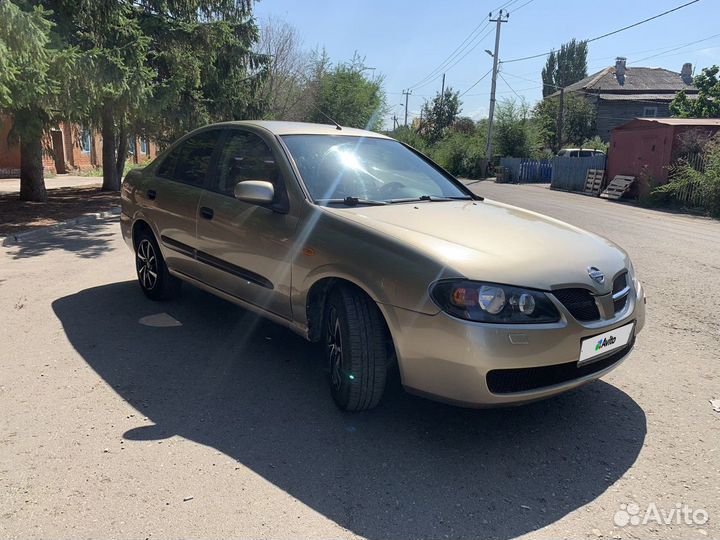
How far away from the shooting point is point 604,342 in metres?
2.99

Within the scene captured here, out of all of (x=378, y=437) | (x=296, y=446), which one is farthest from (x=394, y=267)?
(x=296, y=446)

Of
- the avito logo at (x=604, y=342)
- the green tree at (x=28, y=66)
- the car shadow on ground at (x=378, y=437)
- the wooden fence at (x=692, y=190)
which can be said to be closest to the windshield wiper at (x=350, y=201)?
the car shadow on ground at (x=378, y=437)

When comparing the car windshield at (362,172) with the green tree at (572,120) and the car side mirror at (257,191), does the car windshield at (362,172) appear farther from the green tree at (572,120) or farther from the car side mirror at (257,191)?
the green tree at (572,120)

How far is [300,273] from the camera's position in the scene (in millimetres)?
3473

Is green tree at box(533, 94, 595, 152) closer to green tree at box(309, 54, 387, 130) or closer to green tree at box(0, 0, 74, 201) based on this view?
green tree at box(309, 54, 387, 130)

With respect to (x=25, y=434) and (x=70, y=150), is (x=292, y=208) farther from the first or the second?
(x=70, y=150)

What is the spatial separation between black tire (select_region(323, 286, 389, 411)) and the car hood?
1.46 ft

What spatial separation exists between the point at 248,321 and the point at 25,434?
215 centimetres

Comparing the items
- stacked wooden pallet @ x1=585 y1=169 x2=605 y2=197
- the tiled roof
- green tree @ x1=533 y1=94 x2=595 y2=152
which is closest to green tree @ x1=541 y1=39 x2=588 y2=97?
the tiled roof

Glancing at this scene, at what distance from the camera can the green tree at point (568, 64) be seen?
266ft

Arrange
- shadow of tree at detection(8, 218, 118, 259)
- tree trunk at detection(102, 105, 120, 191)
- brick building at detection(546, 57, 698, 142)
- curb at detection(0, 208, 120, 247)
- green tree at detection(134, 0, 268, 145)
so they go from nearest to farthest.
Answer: shadow of tree at detection(8, 218, 118, 259) → curb at detection(0, 208, 120, 247) → green tree at detection(134, 0, 268, 145) → tree trunk at detection(102, 105, 120, 191) → brick building at detection(546, 57, 698, 142)

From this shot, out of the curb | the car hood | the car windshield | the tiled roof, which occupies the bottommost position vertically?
the curb

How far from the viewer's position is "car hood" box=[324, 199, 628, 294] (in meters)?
2.79

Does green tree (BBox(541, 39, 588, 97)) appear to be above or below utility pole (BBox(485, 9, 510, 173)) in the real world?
above
